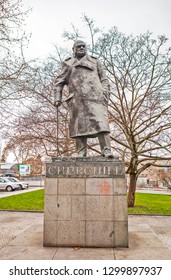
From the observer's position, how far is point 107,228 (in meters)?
5.41

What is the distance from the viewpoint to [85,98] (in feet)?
20.1

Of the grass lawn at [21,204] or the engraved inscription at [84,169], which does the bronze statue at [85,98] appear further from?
the grass lawn at [21,204]

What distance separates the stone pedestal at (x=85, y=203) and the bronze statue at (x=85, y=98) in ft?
1.64

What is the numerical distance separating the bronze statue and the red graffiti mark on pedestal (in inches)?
25.2

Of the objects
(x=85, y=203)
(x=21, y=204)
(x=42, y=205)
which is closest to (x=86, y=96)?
(x=85, y=203)

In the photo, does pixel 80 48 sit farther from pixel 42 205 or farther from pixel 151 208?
pixel 42 205

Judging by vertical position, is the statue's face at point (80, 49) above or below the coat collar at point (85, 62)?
above

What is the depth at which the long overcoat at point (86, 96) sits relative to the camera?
6030mm

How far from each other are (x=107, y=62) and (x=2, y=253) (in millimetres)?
10435

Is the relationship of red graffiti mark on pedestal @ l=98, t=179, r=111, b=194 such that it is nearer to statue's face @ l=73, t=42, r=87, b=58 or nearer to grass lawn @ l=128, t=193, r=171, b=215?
statue's face @ l=73, t=42, r=87, b=58

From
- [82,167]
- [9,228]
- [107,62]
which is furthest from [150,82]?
[9,228]

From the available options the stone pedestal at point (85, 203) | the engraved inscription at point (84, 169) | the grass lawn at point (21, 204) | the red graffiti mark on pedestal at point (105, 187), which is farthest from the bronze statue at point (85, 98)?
the grass lawn at point (21, 204)
